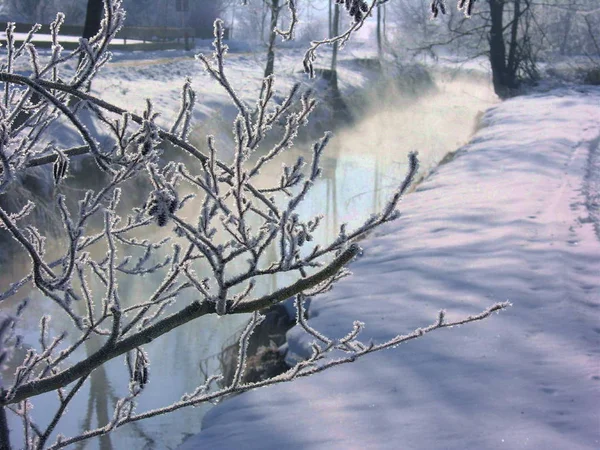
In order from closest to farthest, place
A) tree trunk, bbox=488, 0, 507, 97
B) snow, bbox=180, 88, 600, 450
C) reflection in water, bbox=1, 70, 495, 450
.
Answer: snow, bbox=180, 88, 600, 450 < reflection in water, bbox=1, 70, 495, 450 < tree trunk, bbox=488, 0, 507, 97

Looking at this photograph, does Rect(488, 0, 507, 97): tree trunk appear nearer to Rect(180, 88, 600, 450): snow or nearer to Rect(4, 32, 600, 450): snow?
Rect(4, 32, 600, 450): snow

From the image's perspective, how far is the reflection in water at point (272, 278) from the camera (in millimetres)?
6816

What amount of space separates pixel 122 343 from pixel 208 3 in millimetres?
43639

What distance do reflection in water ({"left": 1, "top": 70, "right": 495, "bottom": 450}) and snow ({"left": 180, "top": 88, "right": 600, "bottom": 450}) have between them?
1.95 metres

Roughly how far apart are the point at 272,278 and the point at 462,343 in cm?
605

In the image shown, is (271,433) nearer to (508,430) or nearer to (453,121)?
(508,430)

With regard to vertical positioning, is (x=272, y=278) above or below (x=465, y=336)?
below

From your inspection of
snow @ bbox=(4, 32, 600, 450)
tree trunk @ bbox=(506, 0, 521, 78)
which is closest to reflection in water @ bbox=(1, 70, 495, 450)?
tree trunk @ bbox=(506, 0, 521, 78)

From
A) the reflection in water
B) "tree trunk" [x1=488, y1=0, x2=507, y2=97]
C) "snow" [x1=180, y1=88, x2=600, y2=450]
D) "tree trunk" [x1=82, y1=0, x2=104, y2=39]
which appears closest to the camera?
"snow" [x1=180, y1=88, x2=600, y2=450]

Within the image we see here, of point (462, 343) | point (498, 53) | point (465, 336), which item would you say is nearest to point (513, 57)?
point (498, 53)

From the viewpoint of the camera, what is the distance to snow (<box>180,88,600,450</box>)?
4.14 metres

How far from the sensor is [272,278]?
10984 mm

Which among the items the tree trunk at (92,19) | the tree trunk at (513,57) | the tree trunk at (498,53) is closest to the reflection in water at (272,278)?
the tree trunk at (498,53)

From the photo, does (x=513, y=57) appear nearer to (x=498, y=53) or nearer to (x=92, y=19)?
(x=498, y=53)
